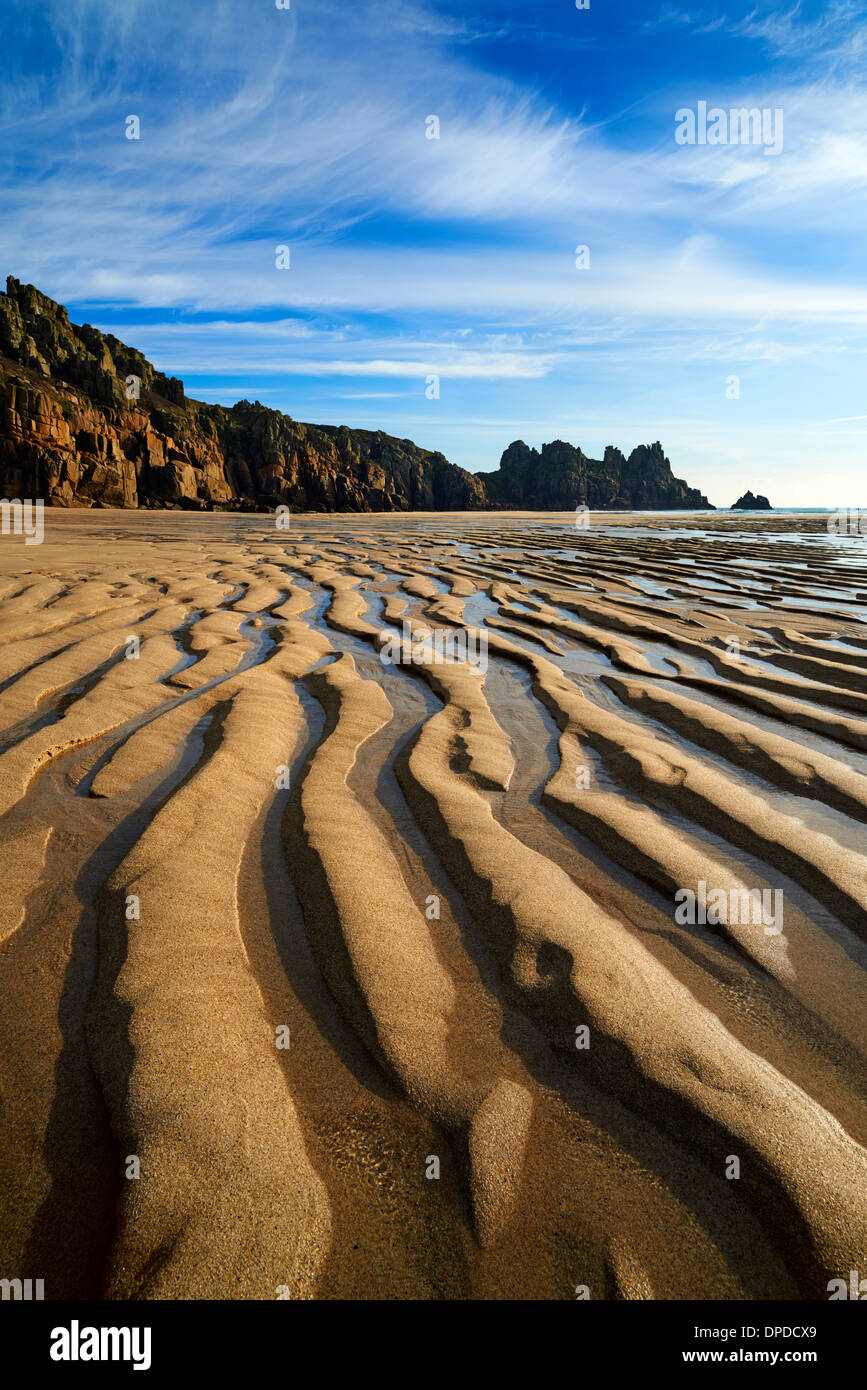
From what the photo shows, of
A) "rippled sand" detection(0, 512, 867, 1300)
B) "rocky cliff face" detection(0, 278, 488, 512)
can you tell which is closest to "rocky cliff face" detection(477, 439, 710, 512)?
"rocky cliff face" detection(0, 278, 488, 512)

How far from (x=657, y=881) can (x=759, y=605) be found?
9.52 m

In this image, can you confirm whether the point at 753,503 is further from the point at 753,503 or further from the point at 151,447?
the point at 151,447

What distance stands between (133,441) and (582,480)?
100 meters

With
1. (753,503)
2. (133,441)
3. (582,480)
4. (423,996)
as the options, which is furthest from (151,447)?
(753,503)

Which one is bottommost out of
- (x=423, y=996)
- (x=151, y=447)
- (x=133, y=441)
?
(x=423, y=996)

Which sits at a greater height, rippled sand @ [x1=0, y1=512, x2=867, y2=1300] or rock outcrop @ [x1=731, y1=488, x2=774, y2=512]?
rock outcrop @ [x1=731, y1=488, x2=774, y2=512]

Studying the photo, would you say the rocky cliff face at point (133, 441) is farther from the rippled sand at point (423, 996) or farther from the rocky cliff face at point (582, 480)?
the rippled sand at point (423, 996)

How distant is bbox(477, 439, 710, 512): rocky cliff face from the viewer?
140375mm

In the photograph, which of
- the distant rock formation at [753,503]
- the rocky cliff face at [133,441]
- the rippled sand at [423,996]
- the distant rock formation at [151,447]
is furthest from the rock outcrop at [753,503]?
the rippled sand at [423,996]

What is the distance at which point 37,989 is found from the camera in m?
2.28

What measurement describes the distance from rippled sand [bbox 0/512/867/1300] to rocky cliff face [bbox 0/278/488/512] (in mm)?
57452

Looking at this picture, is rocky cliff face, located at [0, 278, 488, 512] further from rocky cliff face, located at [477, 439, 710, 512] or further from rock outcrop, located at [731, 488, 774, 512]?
rock outcrop, located at [731, 488, 774, 512]

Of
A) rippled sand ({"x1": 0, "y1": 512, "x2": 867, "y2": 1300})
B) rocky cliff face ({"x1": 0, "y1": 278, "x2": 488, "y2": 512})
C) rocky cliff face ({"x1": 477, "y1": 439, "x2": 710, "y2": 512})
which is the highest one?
rocky cliff face ({"x1": 477, "y1": 439, "x2": 710, "y2": 512})

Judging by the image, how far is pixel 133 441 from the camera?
66.4 meters
